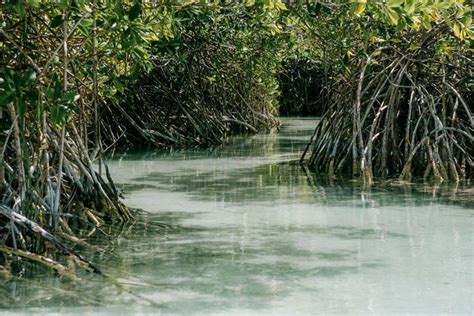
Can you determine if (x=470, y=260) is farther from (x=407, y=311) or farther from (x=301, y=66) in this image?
(x=301, y=66)

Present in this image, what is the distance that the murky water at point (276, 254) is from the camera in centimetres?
374

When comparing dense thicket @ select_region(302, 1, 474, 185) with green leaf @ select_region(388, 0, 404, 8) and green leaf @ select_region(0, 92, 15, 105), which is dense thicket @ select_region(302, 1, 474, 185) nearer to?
green leaf @ select_region(388, 0, 404, 8)

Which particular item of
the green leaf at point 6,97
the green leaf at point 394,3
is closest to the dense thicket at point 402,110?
the green leaf at point 394,3

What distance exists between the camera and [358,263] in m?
4.42

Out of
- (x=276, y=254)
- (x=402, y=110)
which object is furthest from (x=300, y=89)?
(x=276, y=254)

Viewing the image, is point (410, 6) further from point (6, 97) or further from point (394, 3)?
point (6, 97)

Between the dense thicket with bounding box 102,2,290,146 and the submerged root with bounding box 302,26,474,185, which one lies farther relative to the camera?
the dense thicket with bounding box 102,2,290,146

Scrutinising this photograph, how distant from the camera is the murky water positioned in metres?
3.74

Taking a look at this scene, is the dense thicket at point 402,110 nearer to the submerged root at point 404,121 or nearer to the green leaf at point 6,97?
the submerged root at point 404,121

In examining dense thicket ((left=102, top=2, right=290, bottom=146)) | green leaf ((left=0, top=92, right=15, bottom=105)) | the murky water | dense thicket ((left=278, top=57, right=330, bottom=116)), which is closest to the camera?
the murky water

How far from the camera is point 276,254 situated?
4.65 meters

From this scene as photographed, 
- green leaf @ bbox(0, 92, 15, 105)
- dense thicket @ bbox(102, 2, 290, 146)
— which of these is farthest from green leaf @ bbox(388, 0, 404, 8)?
dense thicket @ bbox(102, 2, 290, 146)

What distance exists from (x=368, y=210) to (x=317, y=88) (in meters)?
14.5

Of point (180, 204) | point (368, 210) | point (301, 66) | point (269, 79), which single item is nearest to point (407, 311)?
point (368, 210)
